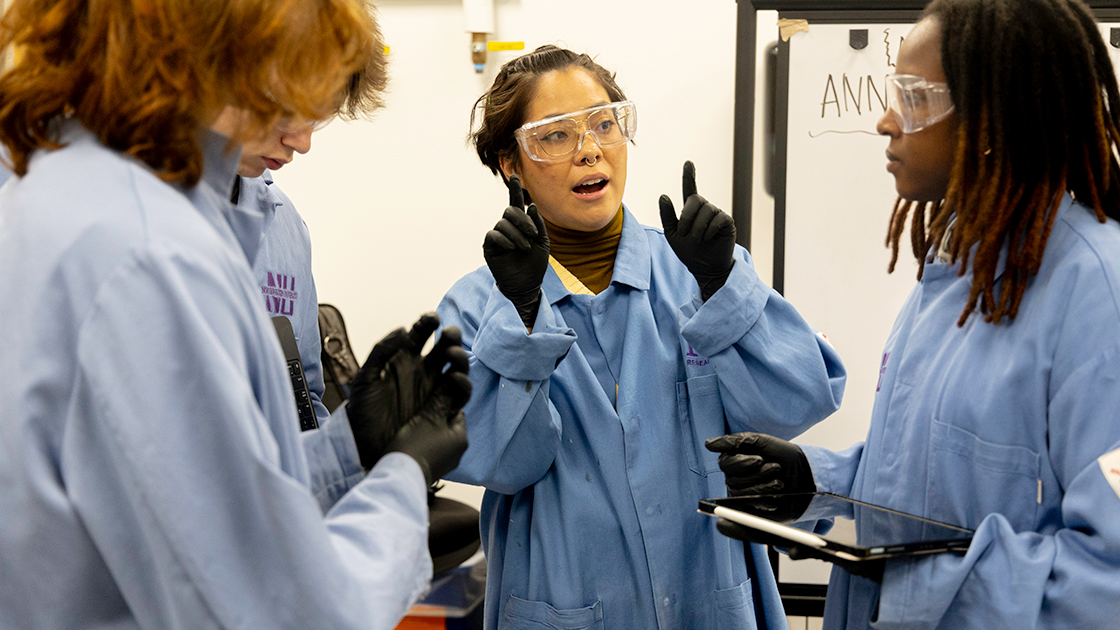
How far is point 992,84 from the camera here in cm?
97

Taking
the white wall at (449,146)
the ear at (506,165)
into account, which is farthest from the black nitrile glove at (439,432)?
the white wall at (449,146)

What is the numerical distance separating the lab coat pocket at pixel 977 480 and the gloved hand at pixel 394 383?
0.58 meters

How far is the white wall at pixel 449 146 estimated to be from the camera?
2.86 meters

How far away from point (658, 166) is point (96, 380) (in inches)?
99.5

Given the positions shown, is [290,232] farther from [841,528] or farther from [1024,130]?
[1024,130]

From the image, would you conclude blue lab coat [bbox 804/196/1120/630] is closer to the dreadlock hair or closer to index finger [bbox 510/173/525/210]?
the dreadlock hair

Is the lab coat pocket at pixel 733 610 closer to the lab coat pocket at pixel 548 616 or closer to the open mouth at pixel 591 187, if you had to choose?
the lab coat pocket at pixel 548 616

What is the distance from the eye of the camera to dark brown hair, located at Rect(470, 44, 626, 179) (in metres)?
1.54

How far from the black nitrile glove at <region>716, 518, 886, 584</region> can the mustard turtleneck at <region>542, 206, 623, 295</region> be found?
61 centimetres

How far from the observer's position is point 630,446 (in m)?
1.33

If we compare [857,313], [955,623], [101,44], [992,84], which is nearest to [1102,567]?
[955,623]

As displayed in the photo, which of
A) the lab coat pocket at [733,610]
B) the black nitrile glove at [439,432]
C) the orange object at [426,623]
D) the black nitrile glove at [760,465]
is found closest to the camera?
the black nitrile glove at [439,432]

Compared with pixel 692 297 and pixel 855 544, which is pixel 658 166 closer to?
pixel 692 297

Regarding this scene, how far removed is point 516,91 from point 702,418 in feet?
2.28
